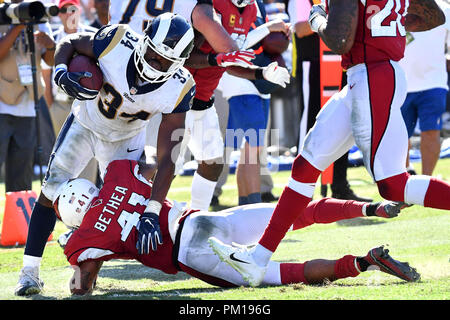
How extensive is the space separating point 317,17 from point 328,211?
999 millimetres

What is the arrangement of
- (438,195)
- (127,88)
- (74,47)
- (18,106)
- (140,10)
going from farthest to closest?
(18,106) < (140,10) < (74,47) < (127,88) < (438,195)

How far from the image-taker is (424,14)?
170 inches

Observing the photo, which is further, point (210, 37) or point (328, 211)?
point (210, 37)

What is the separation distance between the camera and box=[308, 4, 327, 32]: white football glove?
13.4 feet

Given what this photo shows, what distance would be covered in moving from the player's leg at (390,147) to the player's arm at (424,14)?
593 mm

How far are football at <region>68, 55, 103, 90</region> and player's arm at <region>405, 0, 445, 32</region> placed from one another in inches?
65.5

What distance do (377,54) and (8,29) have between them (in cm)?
405

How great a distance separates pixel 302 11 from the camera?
714cm

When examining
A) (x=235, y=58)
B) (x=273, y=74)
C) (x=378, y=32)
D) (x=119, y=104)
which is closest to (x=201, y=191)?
(x=235, y=58)

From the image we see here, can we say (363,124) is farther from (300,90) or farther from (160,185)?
(300,90)

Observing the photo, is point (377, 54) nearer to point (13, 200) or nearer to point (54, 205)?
point (54, 205)

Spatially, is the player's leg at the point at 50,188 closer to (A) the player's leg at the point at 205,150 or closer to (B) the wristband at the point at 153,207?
(B) the wristband at the point at 153,207

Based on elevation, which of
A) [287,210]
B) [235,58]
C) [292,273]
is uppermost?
[235,58]
